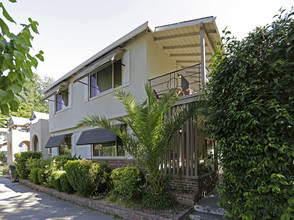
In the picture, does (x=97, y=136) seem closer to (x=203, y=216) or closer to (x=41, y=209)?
(x=41, y=209)

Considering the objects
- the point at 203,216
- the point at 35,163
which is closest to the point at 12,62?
the point at 203,216

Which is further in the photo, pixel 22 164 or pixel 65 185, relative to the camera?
pixel 22 164

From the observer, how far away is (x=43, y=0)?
4.89 meters

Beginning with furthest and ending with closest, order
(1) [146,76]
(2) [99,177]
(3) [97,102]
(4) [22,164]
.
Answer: (4) [22,164] → (3) [97,102] → (1) [146,76] → (2) [99,177]

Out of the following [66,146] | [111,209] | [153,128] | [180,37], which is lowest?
[111,209]

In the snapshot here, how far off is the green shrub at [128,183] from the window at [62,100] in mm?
8771

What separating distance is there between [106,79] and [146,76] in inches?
115

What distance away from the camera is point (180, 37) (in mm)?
8258

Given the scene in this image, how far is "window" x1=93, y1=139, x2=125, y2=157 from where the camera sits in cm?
920

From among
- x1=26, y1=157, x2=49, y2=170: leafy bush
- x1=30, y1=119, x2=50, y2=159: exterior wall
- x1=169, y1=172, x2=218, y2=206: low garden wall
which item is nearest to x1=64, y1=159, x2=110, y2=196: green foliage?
x1=169, y1=172, x2=218, y2=206: low garden wall

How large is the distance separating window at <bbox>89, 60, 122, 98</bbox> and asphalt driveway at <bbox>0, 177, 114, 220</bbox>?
5.55 meters

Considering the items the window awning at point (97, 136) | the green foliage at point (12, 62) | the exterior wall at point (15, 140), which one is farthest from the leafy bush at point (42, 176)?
the exterior wall at point (15, 140)

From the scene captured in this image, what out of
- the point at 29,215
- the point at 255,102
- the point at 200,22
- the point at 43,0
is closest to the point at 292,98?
the point at 255,102

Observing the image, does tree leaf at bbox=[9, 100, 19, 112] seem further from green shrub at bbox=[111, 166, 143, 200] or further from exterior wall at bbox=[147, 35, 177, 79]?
exterior wall at bbox=[147, 35, 177, 79]
